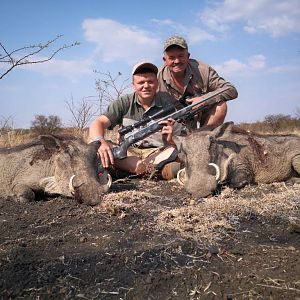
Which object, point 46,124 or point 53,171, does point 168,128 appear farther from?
point 46,124

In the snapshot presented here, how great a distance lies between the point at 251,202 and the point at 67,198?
1.96m

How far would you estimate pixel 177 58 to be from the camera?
19.6 feet

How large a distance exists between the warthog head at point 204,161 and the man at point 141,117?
54 centimetres

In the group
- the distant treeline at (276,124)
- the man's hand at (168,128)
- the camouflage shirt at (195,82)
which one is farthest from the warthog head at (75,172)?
the distant treeline at (276,124)

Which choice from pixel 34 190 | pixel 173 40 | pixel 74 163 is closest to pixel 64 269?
pixel 74 163

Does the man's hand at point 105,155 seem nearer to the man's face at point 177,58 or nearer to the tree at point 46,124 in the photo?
the man's face at point 177,58

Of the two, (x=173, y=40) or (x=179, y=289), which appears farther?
(x=173, y=40)

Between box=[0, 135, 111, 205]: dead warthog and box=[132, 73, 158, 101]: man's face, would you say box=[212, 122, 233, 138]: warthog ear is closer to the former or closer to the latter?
box=[132, 73, 158, 101]: man's face

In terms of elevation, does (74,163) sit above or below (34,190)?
above

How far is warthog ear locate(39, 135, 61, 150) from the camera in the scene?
174 inches

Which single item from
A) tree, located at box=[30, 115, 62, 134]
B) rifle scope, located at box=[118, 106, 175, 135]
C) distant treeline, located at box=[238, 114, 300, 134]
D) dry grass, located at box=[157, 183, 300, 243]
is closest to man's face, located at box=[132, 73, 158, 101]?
rifle scope, located at box=[118, 106, 175, 135]

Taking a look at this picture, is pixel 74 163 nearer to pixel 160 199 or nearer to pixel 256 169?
pixel 160 199

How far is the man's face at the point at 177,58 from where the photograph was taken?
5.96 meters

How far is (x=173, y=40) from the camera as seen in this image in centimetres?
591
